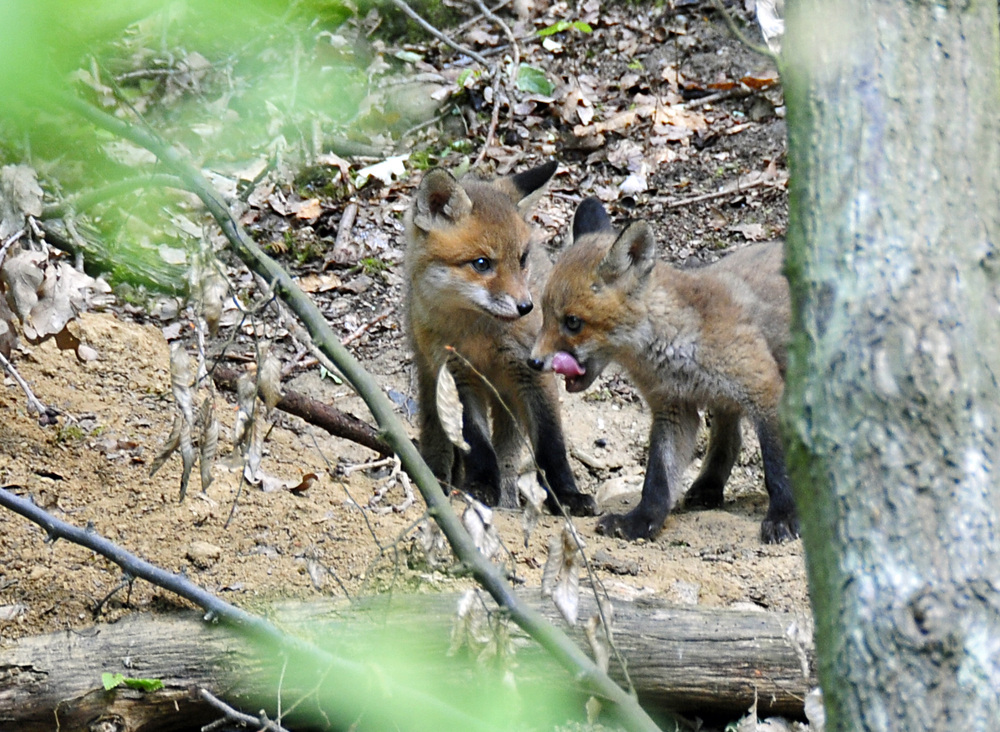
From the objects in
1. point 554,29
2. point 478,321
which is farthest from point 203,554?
point 554,29

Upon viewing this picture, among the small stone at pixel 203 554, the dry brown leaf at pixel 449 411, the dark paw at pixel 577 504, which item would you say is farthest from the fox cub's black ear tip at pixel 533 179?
the dry brown leaf at pixel 449 411

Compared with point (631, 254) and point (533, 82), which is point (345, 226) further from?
point (631, 254)

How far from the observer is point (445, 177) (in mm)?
5930

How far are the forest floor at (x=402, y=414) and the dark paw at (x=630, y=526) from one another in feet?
0.32

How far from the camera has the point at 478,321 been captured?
613cm

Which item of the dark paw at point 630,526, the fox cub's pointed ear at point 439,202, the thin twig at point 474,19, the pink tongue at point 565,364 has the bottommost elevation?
the dark paw at point 630,526

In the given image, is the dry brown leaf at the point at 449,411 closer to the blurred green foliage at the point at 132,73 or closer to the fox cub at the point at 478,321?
the blurred green foliage at the point at 132,73

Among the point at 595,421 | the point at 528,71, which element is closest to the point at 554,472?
the point at 595,421

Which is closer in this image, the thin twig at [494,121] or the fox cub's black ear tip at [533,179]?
the fox cub's black ear tip at [533,179]

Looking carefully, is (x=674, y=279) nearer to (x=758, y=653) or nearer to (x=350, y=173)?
(x=758, y=653)

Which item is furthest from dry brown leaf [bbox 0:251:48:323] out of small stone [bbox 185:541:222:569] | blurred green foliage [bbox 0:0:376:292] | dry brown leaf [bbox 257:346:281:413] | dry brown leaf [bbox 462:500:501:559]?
dry brown leaf [bbox 462:500:501:559]

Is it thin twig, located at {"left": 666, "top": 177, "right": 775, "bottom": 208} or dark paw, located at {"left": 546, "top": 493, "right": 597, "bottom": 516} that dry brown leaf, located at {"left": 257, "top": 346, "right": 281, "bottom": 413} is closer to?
dark paw, located at {"left": 546, "top": 493, "right": 597, "bottom": 516}

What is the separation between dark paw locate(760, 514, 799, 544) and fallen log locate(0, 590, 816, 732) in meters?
1.68

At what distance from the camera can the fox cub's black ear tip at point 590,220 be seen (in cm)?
621
